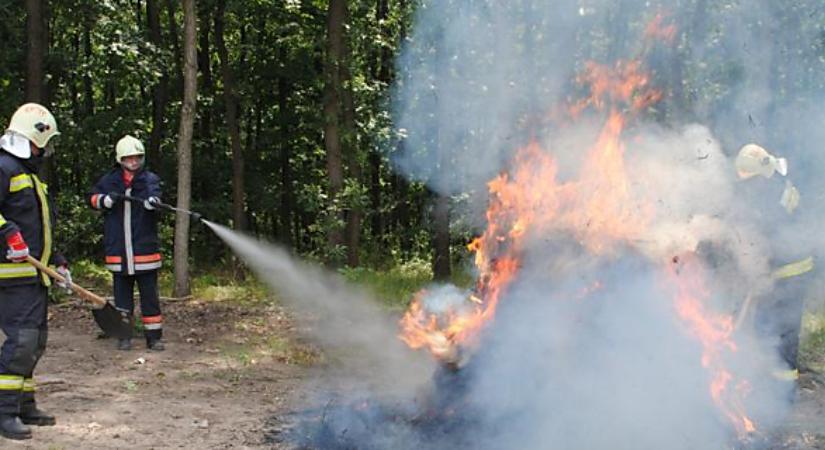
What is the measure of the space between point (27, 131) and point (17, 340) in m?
1.41

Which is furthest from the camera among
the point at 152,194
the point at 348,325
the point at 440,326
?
the point at 348,325

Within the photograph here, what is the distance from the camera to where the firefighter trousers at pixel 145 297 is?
7594 millimetres

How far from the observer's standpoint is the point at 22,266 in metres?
5.09

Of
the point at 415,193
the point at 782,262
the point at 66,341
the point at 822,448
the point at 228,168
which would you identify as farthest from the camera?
the point at 228,168

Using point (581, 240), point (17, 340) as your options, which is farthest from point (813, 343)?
point (17, 340)

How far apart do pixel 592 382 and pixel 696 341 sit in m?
0.83

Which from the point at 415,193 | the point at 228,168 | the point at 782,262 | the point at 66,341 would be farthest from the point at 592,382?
the point at 228,168

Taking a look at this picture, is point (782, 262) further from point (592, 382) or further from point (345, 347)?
point (345, 347)

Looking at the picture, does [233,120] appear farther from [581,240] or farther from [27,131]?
[581,240]

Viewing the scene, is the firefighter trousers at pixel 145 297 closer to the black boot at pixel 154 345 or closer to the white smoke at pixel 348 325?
the black boot at pixel 154 345

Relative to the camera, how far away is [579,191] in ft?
19.0

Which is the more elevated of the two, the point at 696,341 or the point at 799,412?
the point at 696,341

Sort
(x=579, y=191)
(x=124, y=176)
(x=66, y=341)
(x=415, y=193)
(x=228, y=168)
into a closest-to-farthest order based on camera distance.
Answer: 1. (x=579, y=191)
2. (x=124, y=176)
3. (x=66, y=341)
4. (x=415, y=193)
5. (x=228, y=168)

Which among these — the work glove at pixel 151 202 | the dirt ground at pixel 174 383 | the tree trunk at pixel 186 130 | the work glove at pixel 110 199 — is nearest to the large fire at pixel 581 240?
the dirt ground at pixel 174 383
